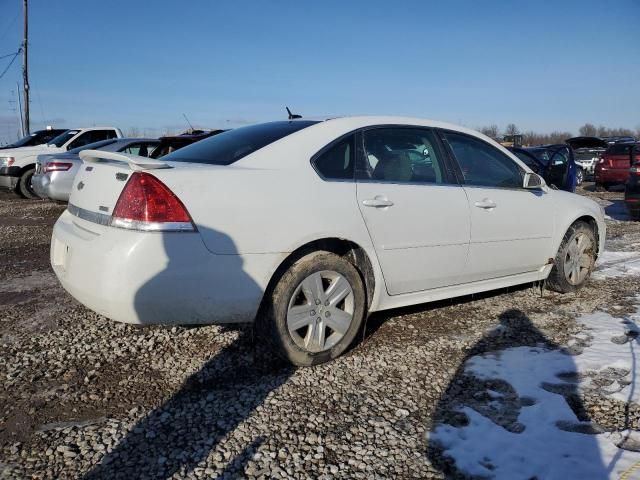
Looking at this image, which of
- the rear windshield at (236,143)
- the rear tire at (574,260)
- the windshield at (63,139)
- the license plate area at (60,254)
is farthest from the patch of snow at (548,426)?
the windshield at (63,139)

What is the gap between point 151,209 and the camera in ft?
8.71

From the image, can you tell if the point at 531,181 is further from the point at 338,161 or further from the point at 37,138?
the point at 37,138

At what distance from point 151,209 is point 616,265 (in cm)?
546

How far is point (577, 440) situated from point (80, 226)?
2.86 m

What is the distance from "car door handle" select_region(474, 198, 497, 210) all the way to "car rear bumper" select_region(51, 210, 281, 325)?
68.7 inches

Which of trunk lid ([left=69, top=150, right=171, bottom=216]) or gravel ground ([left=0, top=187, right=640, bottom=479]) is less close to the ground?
trunk lid ([left=69, top=150, right=171, bottom=216])

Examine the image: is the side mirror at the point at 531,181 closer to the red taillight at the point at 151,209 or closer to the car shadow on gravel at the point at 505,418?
the car shadow on gravel at the point at 505,418

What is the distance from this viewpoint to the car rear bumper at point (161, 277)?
263 cm

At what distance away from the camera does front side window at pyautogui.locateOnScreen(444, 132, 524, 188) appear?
399 centimetres

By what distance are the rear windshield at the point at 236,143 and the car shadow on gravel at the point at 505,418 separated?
1849mm

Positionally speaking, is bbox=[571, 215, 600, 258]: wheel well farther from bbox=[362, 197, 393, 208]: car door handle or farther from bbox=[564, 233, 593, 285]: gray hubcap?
bbox=[362, 197, 393, 208]: car door handle

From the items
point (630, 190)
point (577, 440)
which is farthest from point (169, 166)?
point (630, 190)

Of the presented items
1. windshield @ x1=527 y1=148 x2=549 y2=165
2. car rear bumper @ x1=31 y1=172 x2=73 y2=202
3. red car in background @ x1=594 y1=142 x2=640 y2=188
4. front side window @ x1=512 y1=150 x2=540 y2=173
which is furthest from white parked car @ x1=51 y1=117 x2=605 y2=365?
red car in background @ x1=594 y1=142 x2=640 y2=188

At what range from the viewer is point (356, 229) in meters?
3.23
